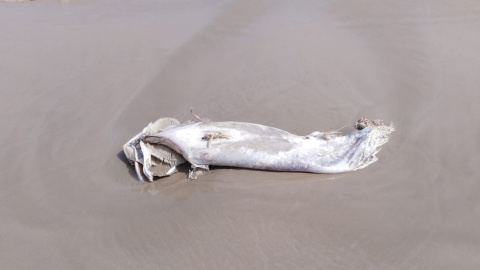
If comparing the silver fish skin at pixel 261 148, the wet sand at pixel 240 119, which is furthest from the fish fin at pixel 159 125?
the wet sand at pixel 240 119

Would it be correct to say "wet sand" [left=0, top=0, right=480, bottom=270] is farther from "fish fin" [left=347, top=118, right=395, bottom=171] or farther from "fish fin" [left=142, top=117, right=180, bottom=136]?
"fish fin" [left=142, top=117, right=180, bottom=136]

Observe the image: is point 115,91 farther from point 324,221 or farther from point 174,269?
point 324,221

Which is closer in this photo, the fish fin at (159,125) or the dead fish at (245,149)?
the dead fish at (245,149)

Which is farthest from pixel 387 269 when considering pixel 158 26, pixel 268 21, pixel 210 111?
pixel 158 26

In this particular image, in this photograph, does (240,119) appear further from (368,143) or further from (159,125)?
(368,143)

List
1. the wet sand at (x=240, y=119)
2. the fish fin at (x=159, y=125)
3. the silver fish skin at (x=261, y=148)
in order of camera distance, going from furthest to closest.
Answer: the fish fin at (x=159, y=125), the silver fish skin at (x=261, y=148), the wet sand at (x=240, y=119)

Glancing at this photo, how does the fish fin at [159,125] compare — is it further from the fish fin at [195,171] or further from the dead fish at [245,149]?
the fish fin at [195,171]

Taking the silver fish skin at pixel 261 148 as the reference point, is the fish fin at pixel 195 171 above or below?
below

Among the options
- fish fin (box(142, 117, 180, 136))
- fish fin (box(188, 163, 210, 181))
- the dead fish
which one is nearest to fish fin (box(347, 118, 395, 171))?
the dead fish
